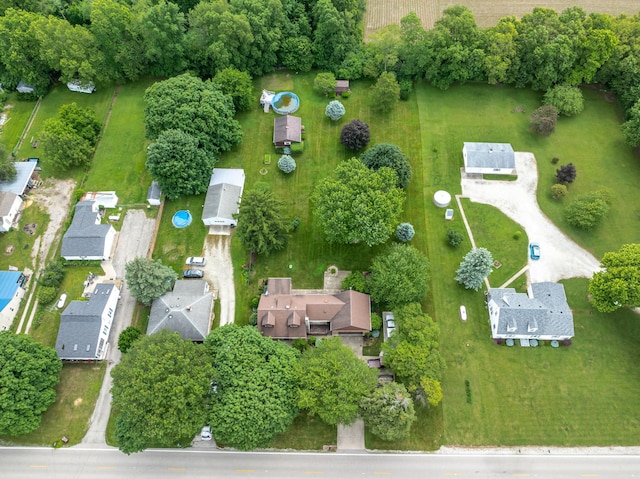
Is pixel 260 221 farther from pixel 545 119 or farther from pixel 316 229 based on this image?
pixel 545 119

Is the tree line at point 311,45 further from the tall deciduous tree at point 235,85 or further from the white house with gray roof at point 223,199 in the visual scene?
the white house with gray roof at point 223,199

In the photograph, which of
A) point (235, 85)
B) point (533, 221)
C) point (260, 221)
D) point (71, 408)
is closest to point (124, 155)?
point (235, 85)

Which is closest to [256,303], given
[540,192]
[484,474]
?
[484,474]

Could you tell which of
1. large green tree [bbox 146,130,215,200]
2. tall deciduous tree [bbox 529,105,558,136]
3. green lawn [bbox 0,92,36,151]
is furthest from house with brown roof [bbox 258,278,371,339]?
green lawn [bbox 0,92,36,151]

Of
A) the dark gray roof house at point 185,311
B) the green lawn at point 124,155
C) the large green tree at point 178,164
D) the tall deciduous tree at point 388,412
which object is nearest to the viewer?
the tall deciduous tree at point 388,412

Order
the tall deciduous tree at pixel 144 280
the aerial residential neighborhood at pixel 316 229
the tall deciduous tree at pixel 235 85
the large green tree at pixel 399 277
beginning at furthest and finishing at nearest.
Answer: the tall deciduous tree at pixel 235 85, the tall deciduous tree at pixel 144 280, the large green tree at pixel 399 277, the aerial residential neighborhood at pixel 316 229

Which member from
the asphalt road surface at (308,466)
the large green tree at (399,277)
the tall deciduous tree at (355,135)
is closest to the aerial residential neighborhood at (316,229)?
the tall deciduous tree at (355,135)
